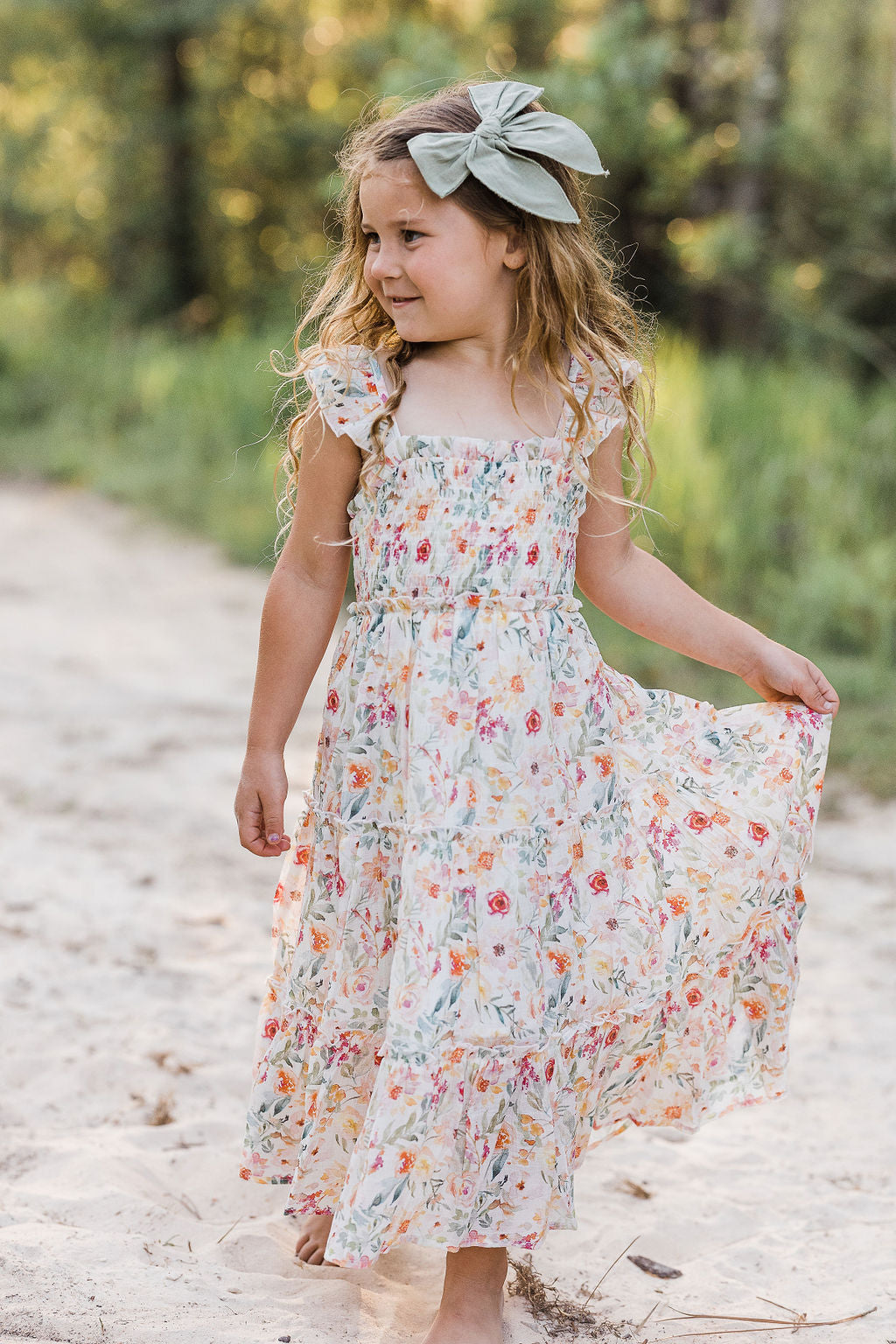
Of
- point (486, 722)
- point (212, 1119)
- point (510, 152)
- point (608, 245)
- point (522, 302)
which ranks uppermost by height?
point (608, 245)

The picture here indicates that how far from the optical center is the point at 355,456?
1.67m

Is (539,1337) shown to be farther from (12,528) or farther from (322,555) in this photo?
(12,528)

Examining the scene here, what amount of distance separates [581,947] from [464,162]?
991 mm

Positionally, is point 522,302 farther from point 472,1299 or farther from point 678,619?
point 472,1299

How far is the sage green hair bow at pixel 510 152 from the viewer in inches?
61.9

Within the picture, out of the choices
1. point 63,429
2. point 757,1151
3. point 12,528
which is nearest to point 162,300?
point 63,429

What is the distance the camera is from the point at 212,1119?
227cm

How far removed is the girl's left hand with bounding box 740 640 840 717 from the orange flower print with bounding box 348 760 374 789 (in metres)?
0.59

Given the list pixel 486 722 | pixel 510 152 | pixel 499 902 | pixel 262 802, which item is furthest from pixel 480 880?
pixel 510 152

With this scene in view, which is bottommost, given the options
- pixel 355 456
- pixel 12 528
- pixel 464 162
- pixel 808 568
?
pixel 12 528

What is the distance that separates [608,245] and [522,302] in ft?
25.3

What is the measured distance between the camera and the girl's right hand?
5.64ft

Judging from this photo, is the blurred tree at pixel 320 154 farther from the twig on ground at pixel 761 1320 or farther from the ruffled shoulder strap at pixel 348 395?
the twig on ground at pixel 761 1320

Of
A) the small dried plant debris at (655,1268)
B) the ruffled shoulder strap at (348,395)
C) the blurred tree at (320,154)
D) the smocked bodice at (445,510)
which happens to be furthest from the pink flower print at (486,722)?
the blurred tree at (320,154)
